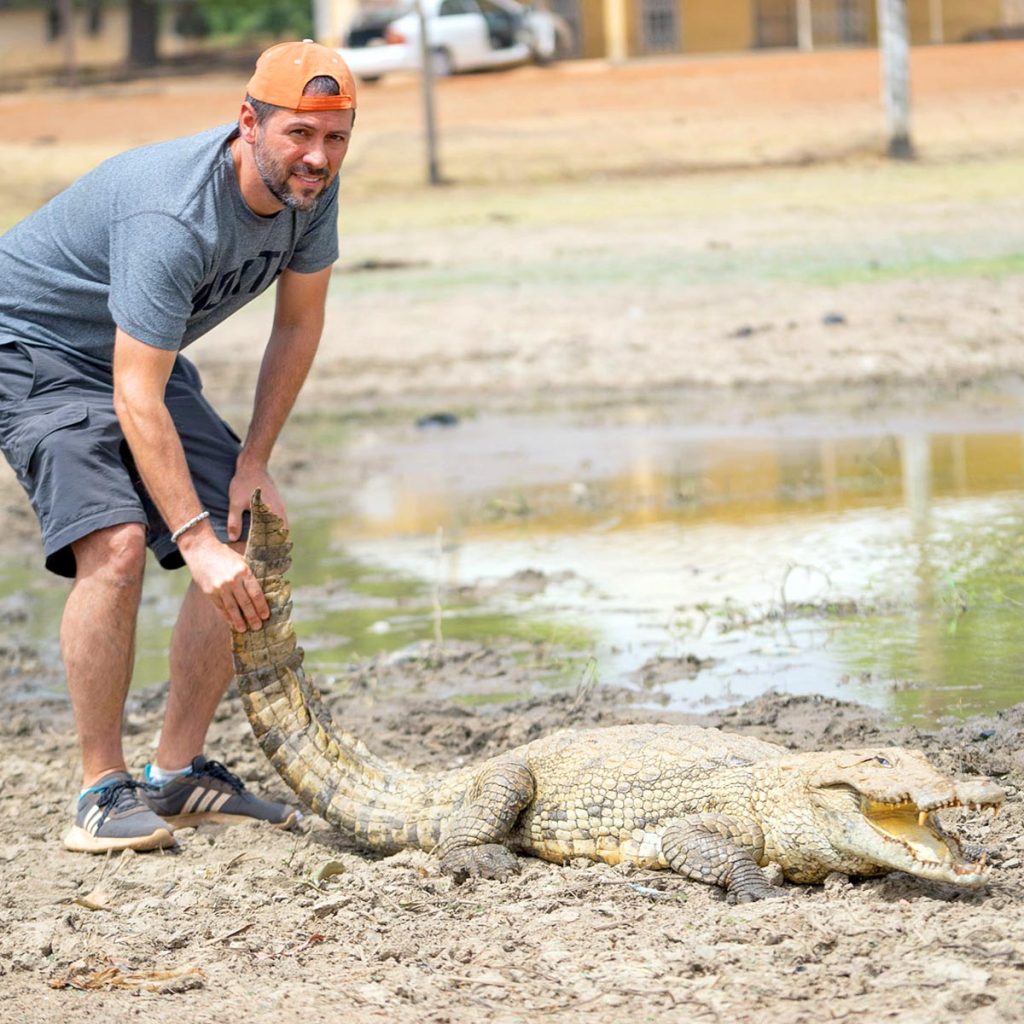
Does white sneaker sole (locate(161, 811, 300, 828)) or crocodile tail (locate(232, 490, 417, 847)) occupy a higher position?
crocodile tail (locate(232, 490, 417, 847))

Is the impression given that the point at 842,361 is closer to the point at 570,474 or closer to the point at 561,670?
the point at 570,474

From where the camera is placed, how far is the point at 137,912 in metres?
4.37

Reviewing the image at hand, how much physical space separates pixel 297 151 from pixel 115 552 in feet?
4.14

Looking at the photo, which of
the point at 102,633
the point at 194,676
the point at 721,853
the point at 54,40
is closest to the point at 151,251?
the point at 102,633

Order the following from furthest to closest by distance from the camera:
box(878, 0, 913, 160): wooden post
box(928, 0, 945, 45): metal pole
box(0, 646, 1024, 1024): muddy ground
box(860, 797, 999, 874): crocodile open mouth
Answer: box(928, 0, 945, 45): metal pole
box(878, 0, 913, 160): wooden post
box(860, 797, 999, 874): crocodile open mouth
box(0, 646, 1024, 1024): muddy ground

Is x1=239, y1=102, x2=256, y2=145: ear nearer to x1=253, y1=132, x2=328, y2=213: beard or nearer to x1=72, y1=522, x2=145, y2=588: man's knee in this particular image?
x1=253, y1=132, x2=328, y2=213: beard

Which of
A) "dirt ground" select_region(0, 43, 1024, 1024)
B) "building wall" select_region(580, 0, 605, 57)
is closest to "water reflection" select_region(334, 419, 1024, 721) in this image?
"dirt ground" select_region(0, 43, 1024, 1024)

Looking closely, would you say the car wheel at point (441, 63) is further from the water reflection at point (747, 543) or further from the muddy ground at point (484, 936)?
the muddy ground at point (484, 936)

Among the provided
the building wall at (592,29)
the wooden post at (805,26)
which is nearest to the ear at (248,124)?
the wooden post at (805,26)

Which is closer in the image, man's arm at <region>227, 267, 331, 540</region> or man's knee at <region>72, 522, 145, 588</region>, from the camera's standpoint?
man's knee at <region>72, 522, 145, 588</region>

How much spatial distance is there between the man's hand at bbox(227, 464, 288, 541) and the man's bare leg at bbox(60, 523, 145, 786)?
11.8 inches

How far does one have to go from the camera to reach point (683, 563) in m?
7.65

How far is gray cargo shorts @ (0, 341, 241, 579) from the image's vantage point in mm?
4770

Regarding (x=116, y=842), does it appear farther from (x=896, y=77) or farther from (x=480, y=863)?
(x=896, y=77)
